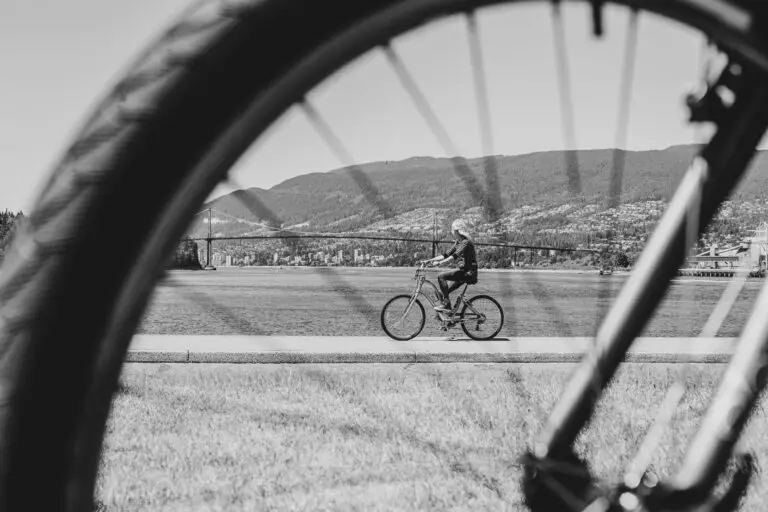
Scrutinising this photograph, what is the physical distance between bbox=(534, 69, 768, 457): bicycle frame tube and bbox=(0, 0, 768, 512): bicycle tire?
506 mm

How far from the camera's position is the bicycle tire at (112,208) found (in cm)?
68

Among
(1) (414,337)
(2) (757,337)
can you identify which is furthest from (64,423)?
(1) (414,337)

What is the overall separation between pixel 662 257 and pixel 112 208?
696 mm

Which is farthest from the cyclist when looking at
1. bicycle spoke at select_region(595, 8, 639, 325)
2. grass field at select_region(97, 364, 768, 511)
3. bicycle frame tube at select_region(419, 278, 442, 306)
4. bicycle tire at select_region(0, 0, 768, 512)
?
bicycle tire at select_region(0, 0, 768, 512)

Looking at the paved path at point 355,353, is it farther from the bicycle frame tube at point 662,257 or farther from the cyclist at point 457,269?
the bicycle frame tube at point 662,257

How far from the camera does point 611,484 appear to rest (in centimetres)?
101

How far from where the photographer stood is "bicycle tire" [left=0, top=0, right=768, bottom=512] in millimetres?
676

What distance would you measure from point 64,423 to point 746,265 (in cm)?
111

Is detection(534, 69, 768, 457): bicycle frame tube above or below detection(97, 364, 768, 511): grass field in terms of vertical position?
above

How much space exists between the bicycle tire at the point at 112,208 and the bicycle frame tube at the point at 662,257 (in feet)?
1.66

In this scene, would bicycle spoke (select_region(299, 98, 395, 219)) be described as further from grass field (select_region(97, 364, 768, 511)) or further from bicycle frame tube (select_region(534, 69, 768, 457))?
grass field (select_region(97, 364, 768, 511))

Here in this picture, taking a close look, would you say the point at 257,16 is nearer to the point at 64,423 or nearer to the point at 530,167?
the point at 64,423

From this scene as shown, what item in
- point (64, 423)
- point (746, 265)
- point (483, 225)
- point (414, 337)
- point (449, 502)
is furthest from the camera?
point (414, 337)

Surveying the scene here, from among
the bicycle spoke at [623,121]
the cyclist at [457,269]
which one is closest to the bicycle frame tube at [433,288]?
the cyclist at [457,269]
